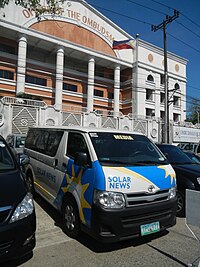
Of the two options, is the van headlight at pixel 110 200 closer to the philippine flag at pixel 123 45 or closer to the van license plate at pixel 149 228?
the van license plate at pixel 149 228

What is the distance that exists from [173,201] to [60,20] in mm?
35453

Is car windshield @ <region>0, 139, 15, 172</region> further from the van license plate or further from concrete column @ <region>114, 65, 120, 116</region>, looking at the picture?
concrete column @ <region>114, 65, 120, 116</region>

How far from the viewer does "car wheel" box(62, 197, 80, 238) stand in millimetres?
3949

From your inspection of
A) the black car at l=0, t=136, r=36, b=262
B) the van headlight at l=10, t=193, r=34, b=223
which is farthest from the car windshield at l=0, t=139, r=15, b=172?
the van headlight at l=10, t=193, r=34, b=223

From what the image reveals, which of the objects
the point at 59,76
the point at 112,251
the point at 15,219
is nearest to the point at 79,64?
the point at 59,76

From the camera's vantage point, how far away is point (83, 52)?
35750 millimetres

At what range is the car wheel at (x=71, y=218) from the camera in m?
3.95

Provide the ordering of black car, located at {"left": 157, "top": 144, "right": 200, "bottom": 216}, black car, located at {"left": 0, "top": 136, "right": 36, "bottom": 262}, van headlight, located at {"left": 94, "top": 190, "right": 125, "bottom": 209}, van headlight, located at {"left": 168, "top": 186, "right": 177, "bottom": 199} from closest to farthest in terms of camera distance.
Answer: black car, located at {"left": 0, "top": 136, "right": 36, "bottom": 262}, van headlight, located at {"left": 94, "top": 190, "right": 125, "bottom": 209}, van headlight, located at {"left": 168, "top": 186, "right": 177, "bottom": 199}, black car, located at {"left": 157, "top": 144, "right": 200, "bottom": 216}

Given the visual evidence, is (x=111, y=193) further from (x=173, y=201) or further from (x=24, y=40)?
(x=24, y=40)

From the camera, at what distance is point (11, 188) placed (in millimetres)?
3125

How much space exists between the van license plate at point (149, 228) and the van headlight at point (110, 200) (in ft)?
1.82

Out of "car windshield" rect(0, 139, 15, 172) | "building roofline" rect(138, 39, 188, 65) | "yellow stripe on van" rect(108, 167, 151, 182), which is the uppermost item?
"building roofline" rect(138, 39, 188, 65)

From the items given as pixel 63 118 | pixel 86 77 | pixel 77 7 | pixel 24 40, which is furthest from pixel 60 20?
pixel 63 118

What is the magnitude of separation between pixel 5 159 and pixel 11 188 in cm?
111
